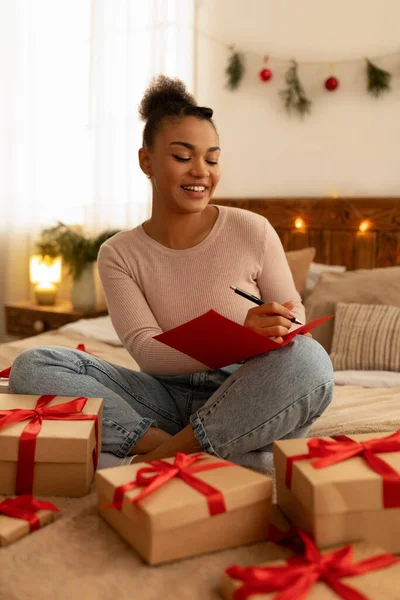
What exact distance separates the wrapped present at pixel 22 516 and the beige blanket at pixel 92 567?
16 millimetres

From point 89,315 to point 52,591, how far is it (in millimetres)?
2654

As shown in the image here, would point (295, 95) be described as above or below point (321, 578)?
above

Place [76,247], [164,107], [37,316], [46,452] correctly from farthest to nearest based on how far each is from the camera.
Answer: [37,316], [76,247], [164,107], [46,452]

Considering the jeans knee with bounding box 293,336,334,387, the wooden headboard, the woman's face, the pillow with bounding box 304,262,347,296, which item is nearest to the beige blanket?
the jeans knee with bounding box 293,336,334,387

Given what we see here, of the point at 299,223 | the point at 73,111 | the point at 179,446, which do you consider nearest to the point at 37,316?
the point at 73,111

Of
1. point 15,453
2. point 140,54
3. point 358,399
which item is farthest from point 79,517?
point 140,54

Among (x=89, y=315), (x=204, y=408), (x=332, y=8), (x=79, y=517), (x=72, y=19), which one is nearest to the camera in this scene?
Result: (x=79, y=517)

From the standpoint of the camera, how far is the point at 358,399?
1838 millimetres

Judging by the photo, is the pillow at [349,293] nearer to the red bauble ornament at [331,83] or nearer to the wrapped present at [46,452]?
the red bauble ornament at [331,83]

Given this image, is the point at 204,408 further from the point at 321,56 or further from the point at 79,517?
the point at 321,56

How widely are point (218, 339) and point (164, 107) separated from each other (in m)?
0.72

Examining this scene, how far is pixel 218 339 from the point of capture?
1289 millimetres

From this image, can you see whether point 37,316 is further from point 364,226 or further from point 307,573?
point 307,573

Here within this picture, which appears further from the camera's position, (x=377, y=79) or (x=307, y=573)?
(x=377, y=79)
